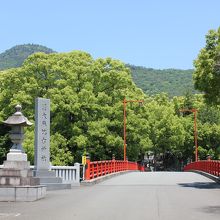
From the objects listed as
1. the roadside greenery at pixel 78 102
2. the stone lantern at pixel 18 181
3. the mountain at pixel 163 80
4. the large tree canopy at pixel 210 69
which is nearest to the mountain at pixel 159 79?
the mountain at pixel 163 80

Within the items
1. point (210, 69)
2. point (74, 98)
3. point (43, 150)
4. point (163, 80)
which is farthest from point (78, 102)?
point (163, 80)

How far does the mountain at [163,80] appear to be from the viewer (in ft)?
530

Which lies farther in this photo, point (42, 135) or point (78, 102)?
point (78, 102)

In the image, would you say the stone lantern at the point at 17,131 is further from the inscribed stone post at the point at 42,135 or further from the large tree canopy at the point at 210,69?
the large tree canopy at the point at 210,69

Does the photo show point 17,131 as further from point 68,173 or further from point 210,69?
point 210,69

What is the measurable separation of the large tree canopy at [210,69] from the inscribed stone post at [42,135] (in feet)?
24.0

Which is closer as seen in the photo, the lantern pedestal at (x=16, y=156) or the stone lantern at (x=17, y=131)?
the lantern pedestal at (x=16, y=156)

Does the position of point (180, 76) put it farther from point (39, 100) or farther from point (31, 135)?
point (39, 100)

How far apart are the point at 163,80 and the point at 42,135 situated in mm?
161339

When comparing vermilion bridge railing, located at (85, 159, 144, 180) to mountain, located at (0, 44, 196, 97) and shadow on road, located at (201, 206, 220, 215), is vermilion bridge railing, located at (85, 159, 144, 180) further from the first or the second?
mountain, located at (0, 44, 196, 97)

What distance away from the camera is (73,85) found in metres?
45.7

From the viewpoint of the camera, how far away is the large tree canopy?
2208 centimetres

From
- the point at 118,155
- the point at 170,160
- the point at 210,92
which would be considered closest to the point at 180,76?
the point at 170,160

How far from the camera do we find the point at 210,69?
72.7 ft
